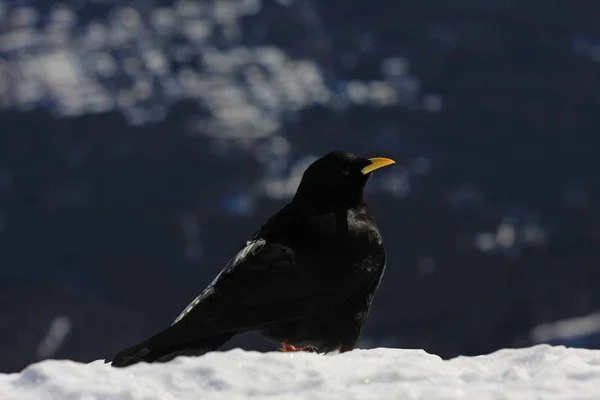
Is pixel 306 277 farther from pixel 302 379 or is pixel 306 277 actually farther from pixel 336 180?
pixel 302 379

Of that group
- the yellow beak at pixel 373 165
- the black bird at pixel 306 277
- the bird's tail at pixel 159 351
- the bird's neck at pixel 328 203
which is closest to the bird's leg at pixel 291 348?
the black bird at pixel 306 277

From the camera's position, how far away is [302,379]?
5.79 meters

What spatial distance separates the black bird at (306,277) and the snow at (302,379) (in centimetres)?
106

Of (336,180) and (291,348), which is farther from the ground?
(336,180)

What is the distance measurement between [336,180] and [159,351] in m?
2.76

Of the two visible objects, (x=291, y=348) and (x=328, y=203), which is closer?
(x=291, y=348)

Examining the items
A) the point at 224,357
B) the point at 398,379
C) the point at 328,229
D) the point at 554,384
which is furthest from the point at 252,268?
the point at 554,384

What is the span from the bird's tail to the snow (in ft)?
1.76

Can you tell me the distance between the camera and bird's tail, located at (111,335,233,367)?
648 centimetres

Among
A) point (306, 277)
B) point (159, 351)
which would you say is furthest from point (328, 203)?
point (159, 351)

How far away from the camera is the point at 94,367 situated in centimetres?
589

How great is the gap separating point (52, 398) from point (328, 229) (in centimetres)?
355

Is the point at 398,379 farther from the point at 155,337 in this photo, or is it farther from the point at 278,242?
the point at 278,242

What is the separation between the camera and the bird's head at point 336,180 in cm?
873
